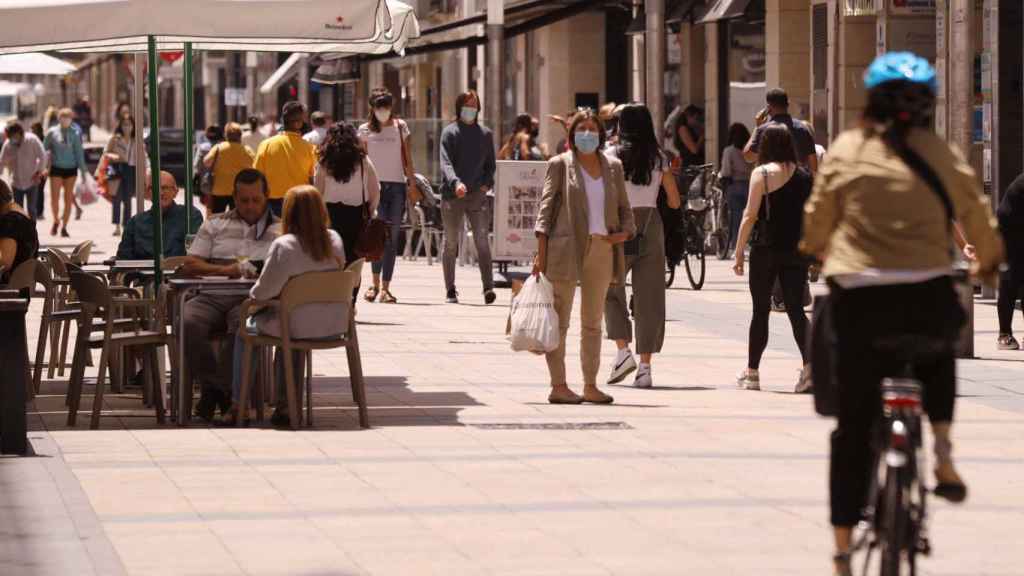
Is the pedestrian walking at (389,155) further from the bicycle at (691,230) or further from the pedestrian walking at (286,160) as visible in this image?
the pedestrian walking at (286,160)

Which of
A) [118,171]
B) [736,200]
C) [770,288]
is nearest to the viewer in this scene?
[770,288]

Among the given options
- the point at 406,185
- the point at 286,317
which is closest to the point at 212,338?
the point at 286,317

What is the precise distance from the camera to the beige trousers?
12.8 metres

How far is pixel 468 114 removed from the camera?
20641 millimetres

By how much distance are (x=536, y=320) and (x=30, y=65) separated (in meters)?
8.01

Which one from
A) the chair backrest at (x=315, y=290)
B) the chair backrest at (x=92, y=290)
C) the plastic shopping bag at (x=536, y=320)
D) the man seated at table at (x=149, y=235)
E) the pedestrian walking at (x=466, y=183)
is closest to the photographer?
the chair backrest at (x=315, y=290)

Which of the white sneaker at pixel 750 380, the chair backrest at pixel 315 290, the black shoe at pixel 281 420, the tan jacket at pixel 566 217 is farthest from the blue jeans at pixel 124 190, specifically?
the chair backrest at pixel 315 290

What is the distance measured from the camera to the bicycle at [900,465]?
259 inches

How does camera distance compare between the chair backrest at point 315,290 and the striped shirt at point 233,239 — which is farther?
the striped shirt at point 233,239

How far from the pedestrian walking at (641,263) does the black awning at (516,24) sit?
61.6 feet

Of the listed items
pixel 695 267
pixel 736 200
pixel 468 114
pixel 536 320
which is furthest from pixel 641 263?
pixel 736 200

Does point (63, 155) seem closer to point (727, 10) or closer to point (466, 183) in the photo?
point (727, 10)

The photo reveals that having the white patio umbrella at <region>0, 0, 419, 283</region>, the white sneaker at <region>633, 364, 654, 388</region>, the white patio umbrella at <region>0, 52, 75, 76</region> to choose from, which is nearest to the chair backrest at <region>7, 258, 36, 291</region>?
the white patio umbrella at <region>0, 0, 419, 283</region>

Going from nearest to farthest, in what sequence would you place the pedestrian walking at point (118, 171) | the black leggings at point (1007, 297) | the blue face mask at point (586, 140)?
the blue face mask at point (586, 140) < the black leggings at point (1007, 297) < the pedestrian walking at point (118, 171)
